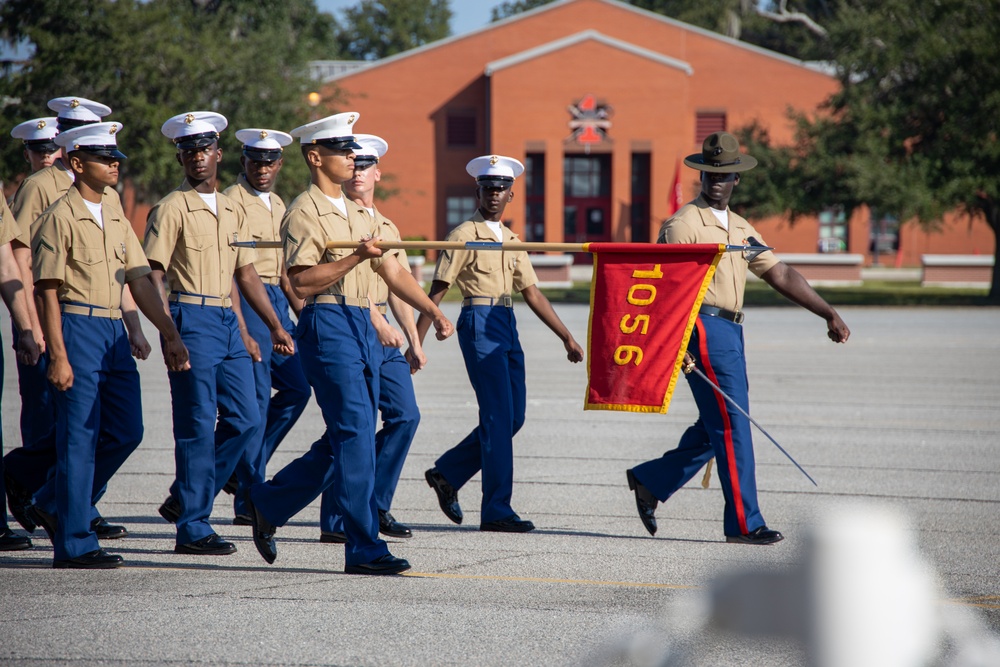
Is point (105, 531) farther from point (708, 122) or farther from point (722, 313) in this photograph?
point (708, 122)

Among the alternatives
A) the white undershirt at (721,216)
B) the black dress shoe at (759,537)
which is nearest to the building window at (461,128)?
the white undershirt at (721,216)

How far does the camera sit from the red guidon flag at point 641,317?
6.05 meters

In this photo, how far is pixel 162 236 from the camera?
6305mm

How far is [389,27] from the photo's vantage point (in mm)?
90875

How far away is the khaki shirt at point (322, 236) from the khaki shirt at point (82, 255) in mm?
825

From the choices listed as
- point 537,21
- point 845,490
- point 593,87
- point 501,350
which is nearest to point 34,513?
point 501,350

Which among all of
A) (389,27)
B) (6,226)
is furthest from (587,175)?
(6,226)

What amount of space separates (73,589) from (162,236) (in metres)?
1.92

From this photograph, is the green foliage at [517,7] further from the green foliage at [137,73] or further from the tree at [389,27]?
the green foliage at [137,73]

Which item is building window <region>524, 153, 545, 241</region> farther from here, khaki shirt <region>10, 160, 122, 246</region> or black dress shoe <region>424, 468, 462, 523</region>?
black dress shoe <region>424, 468, 462, 523</region>

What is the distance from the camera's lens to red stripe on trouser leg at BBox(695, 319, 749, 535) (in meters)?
6.40

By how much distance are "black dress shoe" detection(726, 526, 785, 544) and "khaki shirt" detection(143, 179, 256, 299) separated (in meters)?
3.02

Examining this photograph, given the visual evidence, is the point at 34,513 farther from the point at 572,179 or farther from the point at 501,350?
the point at 572,179

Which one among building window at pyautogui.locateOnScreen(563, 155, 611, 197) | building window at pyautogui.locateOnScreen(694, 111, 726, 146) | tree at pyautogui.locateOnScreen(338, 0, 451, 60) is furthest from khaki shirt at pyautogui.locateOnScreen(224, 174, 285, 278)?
tree at pyautogui.locateOnScreen(338, 0, 451, 60)
